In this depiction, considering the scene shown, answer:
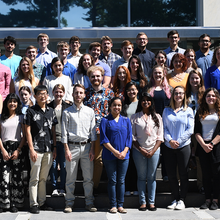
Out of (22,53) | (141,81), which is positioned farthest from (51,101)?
(22,53)

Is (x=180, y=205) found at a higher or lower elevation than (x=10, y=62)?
lower

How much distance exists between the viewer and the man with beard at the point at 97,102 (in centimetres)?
534

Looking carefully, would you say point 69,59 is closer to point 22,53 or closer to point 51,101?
point 51,101

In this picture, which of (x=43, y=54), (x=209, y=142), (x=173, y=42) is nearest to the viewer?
(x=209, y=142)

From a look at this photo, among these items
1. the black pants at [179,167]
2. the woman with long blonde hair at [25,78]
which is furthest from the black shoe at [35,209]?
the black pants at [179,167]

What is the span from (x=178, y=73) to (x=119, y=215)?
118 inches

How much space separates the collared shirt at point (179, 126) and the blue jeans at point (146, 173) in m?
0.38

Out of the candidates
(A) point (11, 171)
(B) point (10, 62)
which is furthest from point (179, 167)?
(B) point (10, 62)

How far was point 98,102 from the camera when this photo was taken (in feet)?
17.7

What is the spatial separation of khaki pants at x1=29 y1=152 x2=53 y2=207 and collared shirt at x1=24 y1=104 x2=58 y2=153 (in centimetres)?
14

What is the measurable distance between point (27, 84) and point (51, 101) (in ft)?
2.35

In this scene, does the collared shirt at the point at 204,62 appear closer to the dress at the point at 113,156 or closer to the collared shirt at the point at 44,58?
the dress at the point at 113,156

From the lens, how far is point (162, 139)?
514 centimetres

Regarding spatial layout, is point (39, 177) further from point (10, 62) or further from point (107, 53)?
point (107, 53)
